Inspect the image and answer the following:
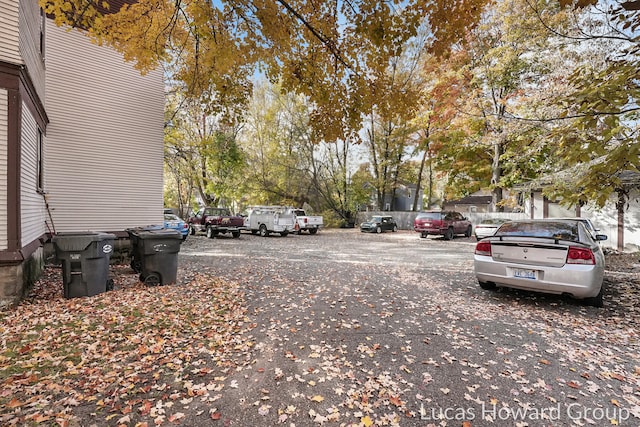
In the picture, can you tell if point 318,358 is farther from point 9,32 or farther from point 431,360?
point 9,32

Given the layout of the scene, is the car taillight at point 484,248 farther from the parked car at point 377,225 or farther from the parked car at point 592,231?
the parked car at point 377,225

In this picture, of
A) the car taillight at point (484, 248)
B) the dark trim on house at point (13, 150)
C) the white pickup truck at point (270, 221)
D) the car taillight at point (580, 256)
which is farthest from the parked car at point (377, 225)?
the dark trim on house at point (13, 150)

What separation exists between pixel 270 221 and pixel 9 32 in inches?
593

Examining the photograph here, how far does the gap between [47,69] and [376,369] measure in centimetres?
1187

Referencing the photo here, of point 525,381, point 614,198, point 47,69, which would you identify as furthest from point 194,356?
point 614,198

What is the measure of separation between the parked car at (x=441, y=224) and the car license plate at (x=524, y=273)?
14.3m

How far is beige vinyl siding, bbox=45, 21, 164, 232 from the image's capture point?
9.18 metres

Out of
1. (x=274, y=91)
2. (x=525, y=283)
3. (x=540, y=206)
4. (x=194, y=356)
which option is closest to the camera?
(x=194, y=356)

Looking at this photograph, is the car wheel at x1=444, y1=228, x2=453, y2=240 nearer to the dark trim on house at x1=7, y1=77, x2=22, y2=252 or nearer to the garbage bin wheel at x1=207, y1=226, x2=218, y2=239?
the garbage bin wheel at x1=207, y1=226, x2=218, y2=239

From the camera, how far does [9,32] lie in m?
5.45

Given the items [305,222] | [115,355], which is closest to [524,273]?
[115,355]

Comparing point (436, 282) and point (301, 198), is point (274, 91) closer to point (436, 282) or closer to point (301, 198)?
point (301, 198)

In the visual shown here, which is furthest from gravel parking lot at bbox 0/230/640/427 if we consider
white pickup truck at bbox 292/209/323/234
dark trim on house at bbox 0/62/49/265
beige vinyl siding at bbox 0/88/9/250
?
white pickup truck at bbox 292/209/323/234

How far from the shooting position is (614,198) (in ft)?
45.0
